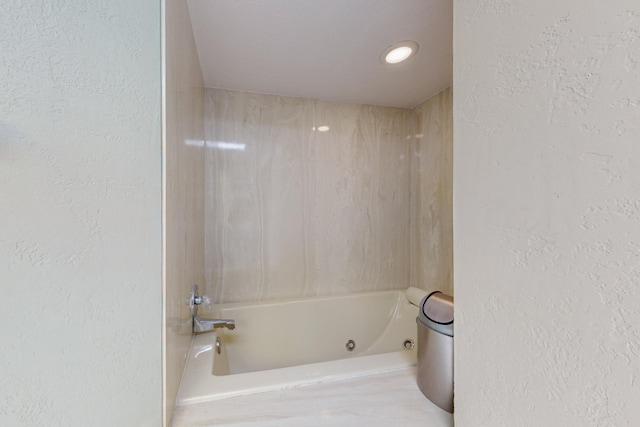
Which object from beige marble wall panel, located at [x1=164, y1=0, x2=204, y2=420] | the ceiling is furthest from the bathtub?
the ceiling

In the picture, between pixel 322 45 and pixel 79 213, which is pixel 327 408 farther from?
pixel 322 45

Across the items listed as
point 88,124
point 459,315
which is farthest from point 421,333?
point 88,124

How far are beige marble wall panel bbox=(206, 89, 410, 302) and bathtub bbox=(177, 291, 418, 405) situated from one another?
0.11m

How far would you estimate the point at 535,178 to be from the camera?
0.42 m

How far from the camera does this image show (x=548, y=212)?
40 cm

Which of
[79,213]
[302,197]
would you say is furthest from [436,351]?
[302,197]

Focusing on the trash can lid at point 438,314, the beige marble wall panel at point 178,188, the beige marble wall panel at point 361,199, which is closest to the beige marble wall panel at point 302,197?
the beige marble wall panel at point 361,199

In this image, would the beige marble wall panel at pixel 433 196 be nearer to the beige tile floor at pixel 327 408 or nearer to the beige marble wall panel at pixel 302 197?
the beige marble wall panel at pixel 302 197

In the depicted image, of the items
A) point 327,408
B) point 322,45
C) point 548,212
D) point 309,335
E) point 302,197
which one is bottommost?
point 309,335

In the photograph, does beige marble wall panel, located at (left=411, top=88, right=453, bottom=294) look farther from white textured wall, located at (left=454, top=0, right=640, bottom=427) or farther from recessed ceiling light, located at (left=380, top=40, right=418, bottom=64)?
white textured wall, located at (left=454, top=0, right=640, bottom=427)

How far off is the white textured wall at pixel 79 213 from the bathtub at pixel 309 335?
464 millimetres

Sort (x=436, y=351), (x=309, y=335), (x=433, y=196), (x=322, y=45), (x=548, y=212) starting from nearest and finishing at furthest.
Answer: (x=548, y=212), (x=436, y=351), (x=322, y=45), (x=309, y=335), (x=433, y=196)

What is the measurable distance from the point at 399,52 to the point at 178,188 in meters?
1.15

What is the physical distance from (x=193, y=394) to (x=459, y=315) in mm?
788
